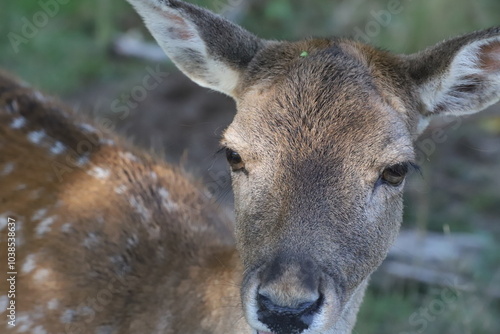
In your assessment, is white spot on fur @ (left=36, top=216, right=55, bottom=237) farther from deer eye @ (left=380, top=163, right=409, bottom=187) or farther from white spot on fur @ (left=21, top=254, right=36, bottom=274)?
deer eye @ (left=380, top=163, right=409, bottom=187)

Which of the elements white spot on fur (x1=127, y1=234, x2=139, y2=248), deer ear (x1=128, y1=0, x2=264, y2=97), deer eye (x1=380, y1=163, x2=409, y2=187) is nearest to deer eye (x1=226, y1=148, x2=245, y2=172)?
deer ear (x1=128, y1=0, x2=264, y2=97)

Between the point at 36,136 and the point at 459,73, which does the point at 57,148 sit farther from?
the point at 459,73

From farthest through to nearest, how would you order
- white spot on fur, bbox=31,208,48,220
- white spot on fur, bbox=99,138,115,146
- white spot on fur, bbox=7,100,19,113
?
1. white spot on fur, bbox=99,138,115,146
2. white spot on fur, bbox=7,100,19,113
3. white spot on fur, bbox=31,208,48,220

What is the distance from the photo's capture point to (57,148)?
507cm

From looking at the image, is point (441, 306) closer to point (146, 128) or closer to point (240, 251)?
point (240, 251)

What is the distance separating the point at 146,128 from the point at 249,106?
4905 millimetres

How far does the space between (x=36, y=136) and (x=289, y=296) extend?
230cm

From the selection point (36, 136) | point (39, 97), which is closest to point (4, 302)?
point (36, 136)

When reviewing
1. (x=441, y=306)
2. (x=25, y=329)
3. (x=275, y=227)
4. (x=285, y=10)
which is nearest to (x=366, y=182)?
(x=275, y=227)

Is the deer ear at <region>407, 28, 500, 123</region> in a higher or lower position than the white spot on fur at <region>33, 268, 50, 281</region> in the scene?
higher

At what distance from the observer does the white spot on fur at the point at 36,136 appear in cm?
505

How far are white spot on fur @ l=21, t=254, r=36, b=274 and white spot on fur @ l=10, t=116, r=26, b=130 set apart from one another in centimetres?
89

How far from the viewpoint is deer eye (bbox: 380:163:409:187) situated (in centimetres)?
399

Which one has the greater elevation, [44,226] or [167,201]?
[167,201]
